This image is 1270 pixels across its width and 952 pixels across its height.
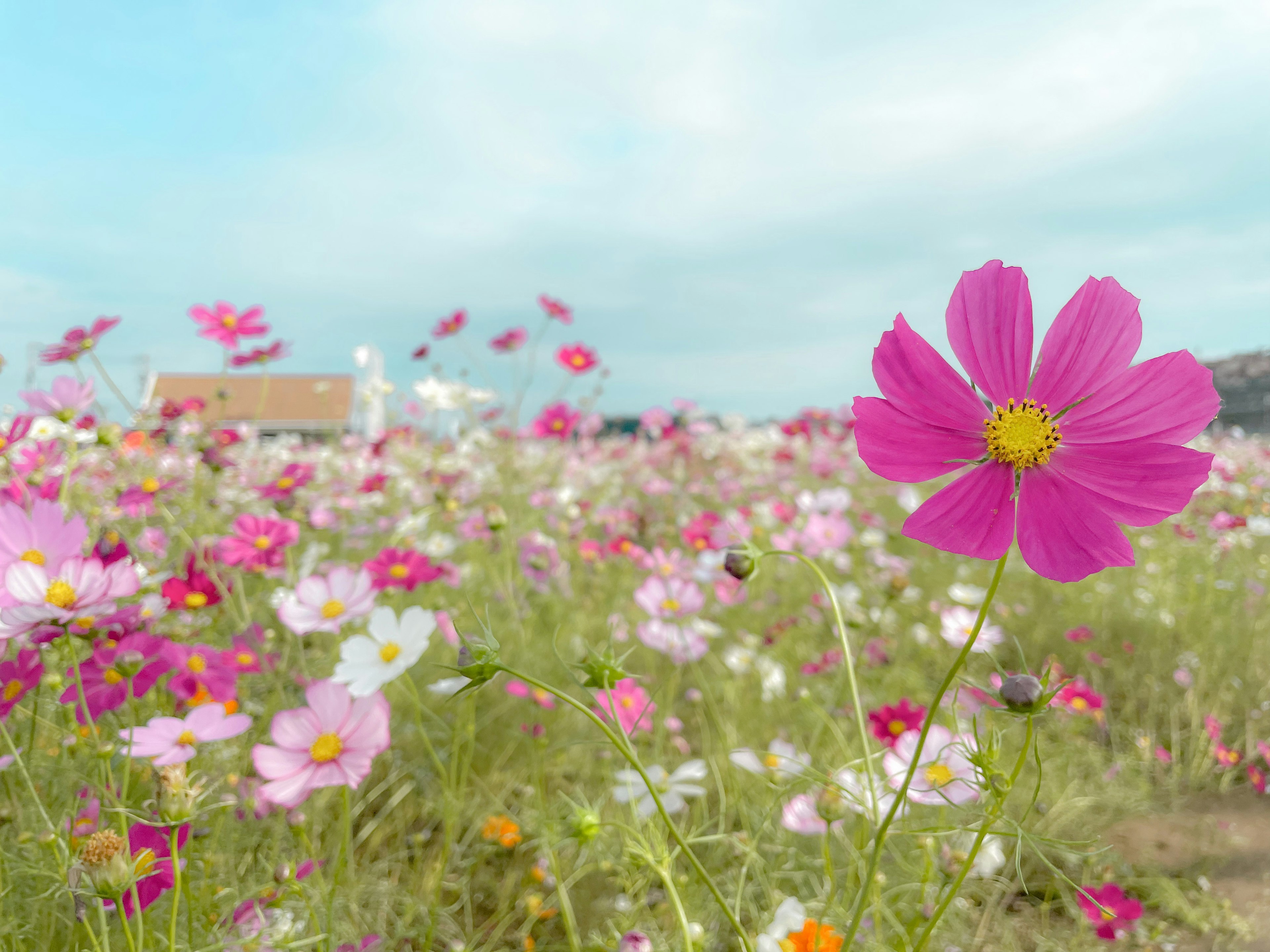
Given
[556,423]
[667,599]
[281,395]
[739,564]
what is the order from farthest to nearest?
1. [281,395]
2. [556,423]
3. [667,599]
4. [739,564]

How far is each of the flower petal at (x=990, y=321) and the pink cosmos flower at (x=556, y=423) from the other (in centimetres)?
183

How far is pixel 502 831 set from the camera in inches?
43.6

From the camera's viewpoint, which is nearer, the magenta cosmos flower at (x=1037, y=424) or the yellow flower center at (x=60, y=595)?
the magenta cosmos flower at (x=1037, y=424)

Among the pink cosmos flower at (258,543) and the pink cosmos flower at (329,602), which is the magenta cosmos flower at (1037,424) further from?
the pink cosmos flower at (258,543)

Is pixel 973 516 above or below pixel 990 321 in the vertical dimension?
below

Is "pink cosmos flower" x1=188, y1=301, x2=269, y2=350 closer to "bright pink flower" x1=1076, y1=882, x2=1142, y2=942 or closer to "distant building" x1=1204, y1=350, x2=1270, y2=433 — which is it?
"bright pink flower" x1=1076, y1=882, x2=1142, y2=942

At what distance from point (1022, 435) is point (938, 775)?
19.5 inches

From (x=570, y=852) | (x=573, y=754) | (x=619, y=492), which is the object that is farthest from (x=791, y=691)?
(x=619, y=492)

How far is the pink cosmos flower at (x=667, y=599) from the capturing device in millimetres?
1377

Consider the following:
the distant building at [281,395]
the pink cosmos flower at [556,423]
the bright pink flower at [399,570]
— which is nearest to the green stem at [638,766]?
the bright pink flower at [399,570]

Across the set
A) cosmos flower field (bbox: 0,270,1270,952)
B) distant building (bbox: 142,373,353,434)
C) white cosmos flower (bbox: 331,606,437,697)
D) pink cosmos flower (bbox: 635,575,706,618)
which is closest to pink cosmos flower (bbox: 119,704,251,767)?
cosmos flower field (bbox: 0,270,1270,952)

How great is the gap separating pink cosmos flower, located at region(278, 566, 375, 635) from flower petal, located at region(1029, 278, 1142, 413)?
2.65ft

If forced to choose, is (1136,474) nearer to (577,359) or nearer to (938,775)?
(938,775)

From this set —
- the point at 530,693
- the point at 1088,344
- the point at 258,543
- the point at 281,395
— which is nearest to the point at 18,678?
the point at 258,543
